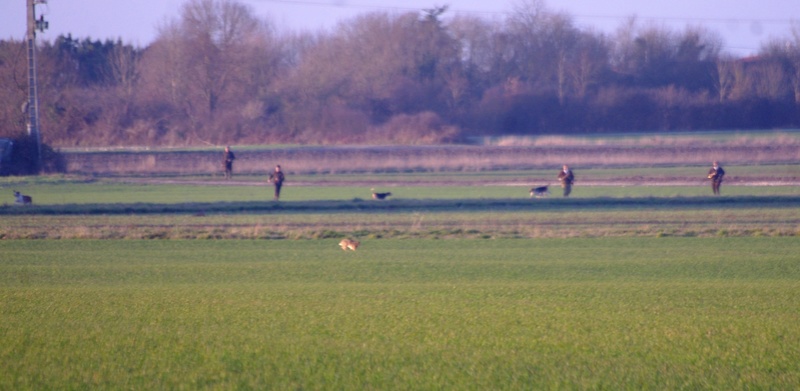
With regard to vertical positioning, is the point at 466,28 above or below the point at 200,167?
above

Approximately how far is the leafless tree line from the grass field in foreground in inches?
1906

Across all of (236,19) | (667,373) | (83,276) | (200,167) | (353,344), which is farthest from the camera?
(236,19)

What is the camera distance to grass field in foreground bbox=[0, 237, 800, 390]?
21.2ft

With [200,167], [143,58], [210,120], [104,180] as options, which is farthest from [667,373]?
[143,58]

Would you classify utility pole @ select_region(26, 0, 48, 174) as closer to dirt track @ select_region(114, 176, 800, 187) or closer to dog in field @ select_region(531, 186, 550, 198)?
dirt track @ select_region(114, 176, 800, 187)

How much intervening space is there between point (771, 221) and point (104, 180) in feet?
109

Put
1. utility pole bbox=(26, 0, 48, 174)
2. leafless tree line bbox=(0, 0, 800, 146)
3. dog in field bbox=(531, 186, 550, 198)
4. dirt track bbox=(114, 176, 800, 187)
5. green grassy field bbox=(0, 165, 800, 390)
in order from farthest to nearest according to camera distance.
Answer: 1. leafless tree line bbox=(0, 0, 800, 146)
2. utility pole bbox=(26, 0, 48, 174)
3. dirt track bbox=(114, 176, 800, 187)
4. dog in field bbox=(531, 186, 550, 198)
5. green grassy field bbox=(0, 165, 800, 390)

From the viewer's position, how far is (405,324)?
27.0ft

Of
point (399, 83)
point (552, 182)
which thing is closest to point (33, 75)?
point (552, 182)

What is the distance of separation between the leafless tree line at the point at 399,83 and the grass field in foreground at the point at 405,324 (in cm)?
4841

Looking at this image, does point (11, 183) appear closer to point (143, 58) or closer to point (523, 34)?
point (143, 58)

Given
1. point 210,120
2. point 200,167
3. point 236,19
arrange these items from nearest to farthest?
point 200,167
point 210,120
point 236,19

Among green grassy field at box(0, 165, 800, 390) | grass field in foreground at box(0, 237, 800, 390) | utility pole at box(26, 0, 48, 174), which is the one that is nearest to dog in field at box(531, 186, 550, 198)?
green grassy field at box(0, 165, 800, 390)

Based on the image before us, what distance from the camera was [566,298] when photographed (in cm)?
998
